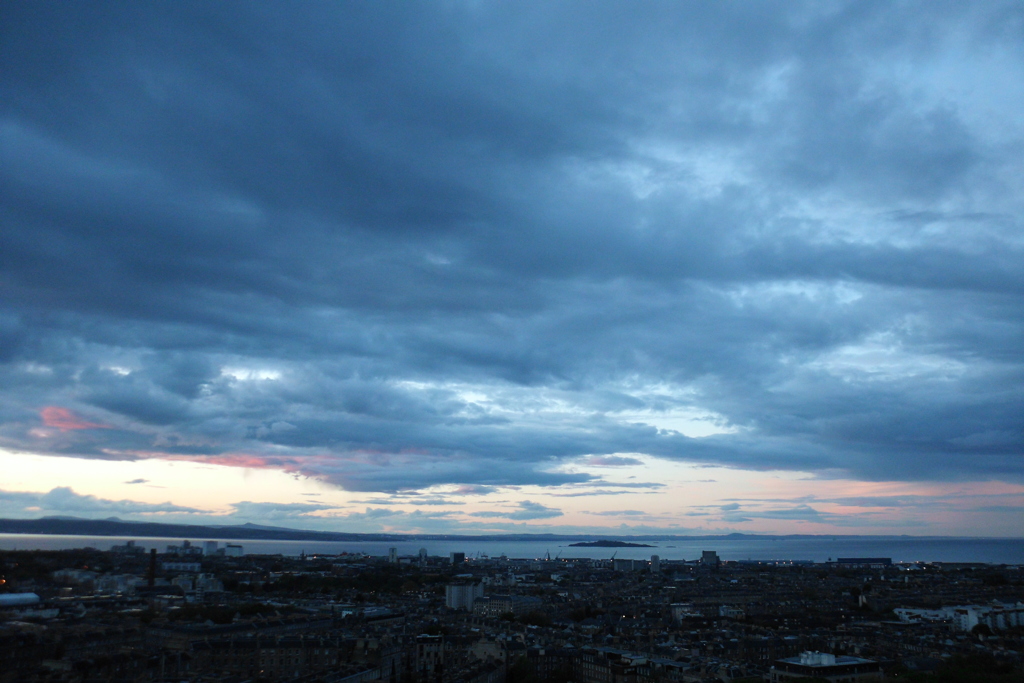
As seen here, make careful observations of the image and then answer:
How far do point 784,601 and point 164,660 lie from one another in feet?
215

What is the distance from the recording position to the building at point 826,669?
1292 inches

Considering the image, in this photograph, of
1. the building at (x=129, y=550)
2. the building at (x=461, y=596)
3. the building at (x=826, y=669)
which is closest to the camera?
the building at (x=826, y=669)

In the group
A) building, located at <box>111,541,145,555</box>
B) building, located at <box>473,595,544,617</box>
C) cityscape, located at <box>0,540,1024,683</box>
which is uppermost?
cityscape, located at <box>0,540,1024,683</box>

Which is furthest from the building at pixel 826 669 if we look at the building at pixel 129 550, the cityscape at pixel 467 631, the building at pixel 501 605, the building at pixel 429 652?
the building at pixel 129 550

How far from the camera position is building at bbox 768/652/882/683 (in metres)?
32.8

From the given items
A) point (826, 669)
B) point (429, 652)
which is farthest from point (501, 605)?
point (826, 669)

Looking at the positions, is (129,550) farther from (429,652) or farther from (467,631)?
(429,652)

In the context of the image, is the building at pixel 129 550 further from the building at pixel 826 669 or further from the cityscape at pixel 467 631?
the building at pixel 826 669

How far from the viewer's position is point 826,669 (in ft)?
110

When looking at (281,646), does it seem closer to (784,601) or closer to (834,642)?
(834,642)

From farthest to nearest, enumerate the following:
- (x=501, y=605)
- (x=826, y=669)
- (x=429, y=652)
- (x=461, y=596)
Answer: (x=461, y=596) → (x=501, y=605) → (x=429, y=652) → (x=826, y=669)

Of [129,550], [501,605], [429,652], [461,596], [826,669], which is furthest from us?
[129,550]

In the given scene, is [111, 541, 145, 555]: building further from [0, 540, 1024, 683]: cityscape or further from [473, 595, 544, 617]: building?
[473, 595, 544, 617]: building

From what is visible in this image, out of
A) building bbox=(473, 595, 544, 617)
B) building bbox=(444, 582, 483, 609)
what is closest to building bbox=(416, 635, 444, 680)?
building bbox=(473, 595, 544, 617)
